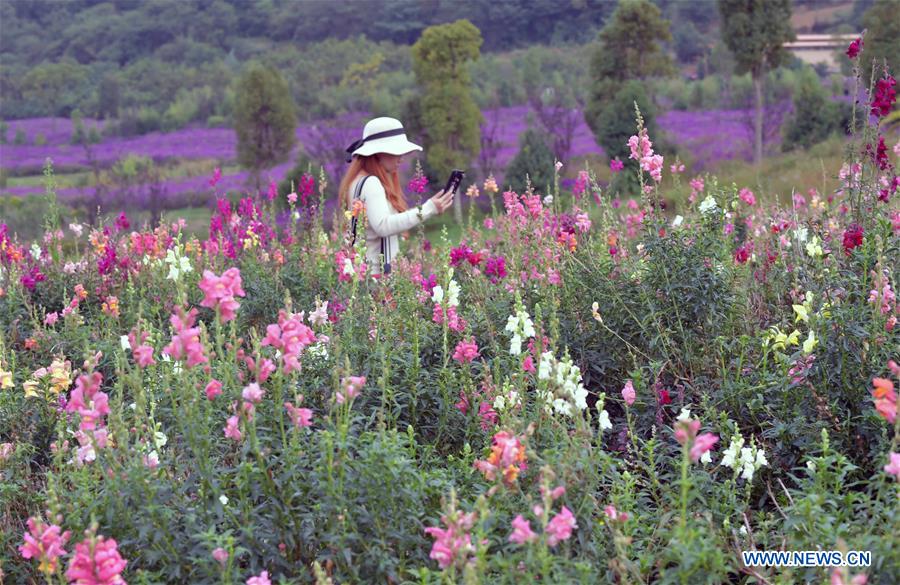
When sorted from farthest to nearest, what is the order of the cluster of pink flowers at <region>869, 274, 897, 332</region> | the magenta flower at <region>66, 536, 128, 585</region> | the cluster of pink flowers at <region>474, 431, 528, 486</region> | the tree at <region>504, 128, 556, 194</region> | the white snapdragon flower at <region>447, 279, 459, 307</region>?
1. the tree at <region>504, 128, 556, 194</region>
2. the white snapdragon flower at <region>447, 279, 459, 307</region>
3. the cluster of pink flowers at <region>869, 274, 897, 332</region>
4. the cluster of pink flowers at <region>474, 431, 528, 486</region>
5. the magenta flower at <region>66, 536, 128, 585</region>

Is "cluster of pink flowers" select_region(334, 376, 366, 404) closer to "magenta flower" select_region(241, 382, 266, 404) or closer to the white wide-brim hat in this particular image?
"magenta flower" select_region(241, 382, 266, 404)

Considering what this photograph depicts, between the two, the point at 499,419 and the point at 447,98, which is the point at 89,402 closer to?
the point at 499,419

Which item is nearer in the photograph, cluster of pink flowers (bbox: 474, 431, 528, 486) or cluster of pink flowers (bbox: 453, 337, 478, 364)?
cluster of pink flowers (bbox: 474, 431, 528, 486)

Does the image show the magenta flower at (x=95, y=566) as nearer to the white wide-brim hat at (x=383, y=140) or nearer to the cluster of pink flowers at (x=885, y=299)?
the cluster of pink flowers at (x=885, y=299)

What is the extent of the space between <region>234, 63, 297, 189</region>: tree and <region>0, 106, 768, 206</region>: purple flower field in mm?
565

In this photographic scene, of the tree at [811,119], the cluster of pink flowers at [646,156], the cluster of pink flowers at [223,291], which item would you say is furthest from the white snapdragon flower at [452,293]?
the tree at [811,119]

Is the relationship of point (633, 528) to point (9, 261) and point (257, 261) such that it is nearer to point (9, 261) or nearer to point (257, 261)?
point (257, 261)

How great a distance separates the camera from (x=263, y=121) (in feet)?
56.4

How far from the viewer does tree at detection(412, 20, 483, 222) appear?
54.3ft

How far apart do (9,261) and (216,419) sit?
12.1 feet

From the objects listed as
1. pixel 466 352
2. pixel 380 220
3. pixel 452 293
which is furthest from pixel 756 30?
pixel 466 352

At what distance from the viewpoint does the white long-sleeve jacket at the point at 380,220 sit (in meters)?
5.37

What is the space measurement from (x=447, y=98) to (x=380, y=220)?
38.0 feet

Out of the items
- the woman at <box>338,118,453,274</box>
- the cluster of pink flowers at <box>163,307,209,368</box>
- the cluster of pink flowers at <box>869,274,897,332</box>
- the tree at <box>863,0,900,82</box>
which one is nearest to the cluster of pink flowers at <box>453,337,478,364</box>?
the cluster of pink flowers at <box>163,307,209,368</box>
